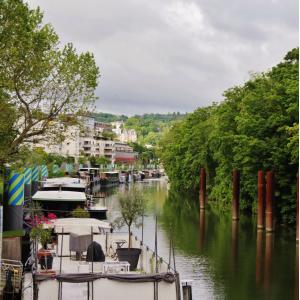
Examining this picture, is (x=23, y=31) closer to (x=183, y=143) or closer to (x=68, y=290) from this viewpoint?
(x=68, y=290)

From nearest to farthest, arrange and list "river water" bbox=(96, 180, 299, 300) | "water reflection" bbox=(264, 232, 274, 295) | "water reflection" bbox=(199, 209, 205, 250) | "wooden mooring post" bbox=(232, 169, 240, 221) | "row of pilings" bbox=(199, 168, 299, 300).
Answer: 1. "river water" bbox=(96, 180, 299, 300)
2. "water reflection" bbox=(264, 232, 274, 295)
3. "row of pilings" bbox=(199, 168, 299, 300)
4. "water reflection" bbox=(199, 209, 205, 250)
5. "wooden mooring post" bbox=(232, 169, 240, 221)

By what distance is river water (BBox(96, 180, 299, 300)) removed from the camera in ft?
104

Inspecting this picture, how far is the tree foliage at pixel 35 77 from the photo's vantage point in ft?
91.0

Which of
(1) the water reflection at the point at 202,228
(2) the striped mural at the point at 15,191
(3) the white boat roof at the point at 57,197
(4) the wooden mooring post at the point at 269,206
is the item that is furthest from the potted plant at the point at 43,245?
(4) the wooden mooring post at the point at 269,206

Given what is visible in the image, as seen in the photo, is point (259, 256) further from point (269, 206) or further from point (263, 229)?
point (263, 229)

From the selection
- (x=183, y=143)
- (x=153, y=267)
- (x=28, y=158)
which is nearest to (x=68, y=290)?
(x=153, y=267)

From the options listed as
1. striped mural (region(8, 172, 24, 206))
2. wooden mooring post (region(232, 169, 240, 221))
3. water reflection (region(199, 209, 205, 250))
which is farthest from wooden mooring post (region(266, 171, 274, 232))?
striped mural (region(8, 172, 24, 206))

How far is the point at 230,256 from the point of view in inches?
1644

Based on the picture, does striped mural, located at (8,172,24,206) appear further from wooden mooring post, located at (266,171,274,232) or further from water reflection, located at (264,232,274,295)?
wooden mooring post, located at (266,171,274,232)

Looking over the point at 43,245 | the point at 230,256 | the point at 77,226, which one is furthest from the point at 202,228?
the point at 43,245

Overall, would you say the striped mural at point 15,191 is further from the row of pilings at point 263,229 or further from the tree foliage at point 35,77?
the row of pilings at point 263,229

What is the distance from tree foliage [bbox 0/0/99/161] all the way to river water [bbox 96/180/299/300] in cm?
767

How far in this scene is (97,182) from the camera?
436 feet

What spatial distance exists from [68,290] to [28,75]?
468 inches
